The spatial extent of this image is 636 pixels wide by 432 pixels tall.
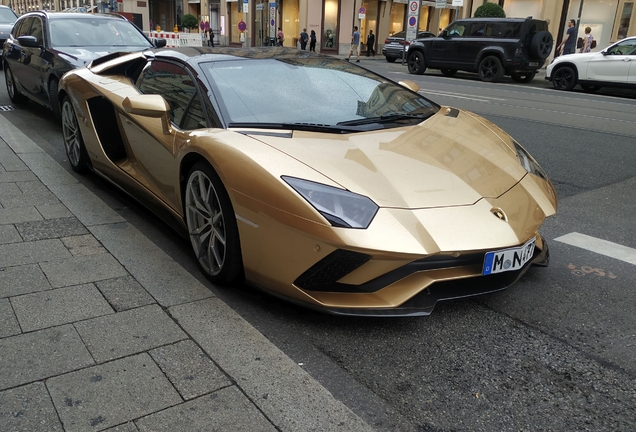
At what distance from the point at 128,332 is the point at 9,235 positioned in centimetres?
168

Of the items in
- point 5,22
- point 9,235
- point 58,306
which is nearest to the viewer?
point 58,306

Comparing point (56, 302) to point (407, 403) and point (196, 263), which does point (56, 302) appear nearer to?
point (196, 263)

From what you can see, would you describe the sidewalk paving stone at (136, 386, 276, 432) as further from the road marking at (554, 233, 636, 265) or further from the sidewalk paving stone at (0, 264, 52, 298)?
the road marking at (554, 233, 636, 265)

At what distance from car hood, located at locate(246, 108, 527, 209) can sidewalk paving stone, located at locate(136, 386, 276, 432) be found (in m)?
1.07

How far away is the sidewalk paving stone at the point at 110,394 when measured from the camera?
205cm

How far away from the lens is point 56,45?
24.2 ft

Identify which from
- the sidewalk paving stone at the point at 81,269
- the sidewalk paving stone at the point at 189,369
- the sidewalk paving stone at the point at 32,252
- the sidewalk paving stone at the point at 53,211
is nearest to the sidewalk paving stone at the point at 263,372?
the sidewalk paving stone at the point at 189,369

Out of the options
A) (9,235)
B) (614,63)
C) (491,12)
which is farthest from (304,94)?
(491,12)

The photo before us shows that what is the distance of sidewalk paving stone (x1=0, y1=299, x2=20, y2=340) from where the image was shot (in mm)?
2600

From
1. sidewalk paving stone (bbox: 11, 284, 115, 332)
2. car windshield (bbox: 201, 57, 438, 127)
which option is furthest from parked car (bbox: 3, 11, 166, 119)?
sidewalk paving stone (bbox: 11, 284, 115, 332)

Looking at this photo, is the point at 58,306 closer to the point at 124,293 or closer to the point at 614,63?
the point at 124,293

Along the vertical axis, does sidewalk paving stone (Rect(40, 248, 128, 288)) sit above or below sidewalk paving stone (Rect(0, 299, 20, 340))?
below

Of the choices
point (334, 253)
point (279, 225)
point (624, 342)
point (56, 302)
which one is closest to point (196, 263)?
point (56, 302)

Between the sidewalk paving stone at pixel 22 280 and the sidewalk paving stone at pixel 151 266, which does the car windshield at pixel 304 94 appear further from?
the sidewalk paving stone at pixel 22 280
